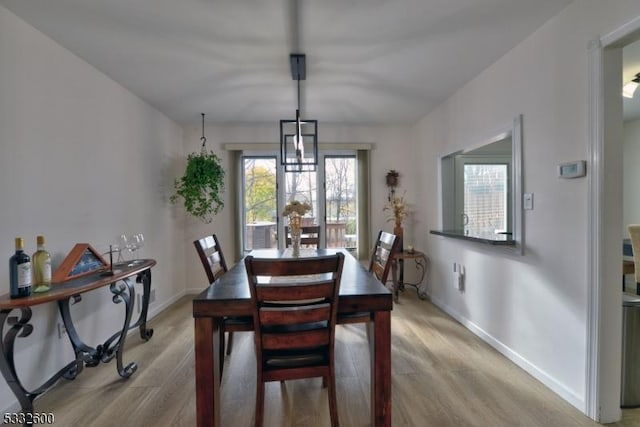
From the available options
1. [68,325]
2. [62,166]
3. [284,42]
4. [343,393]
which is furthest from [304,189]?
[68,325]

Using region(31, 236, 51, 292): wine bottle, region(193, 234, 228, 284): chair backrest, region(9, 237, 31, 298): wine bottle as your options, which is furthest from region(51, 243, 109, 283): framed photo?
region(193, 234, 228, 284): chair backrest

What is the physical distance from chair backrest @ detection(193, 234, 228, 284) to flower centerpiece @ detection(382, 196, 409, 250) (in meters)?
2.48

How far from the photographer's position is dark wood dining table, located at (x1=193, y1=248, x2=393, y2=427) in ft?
4.75

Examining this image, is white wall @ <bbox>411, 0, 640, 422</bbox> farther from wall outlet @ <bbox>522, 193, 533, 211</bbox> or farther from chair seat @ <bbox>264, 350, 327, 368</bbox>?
chair seat @ <bbox>264, 350, 327, 368</bbox>

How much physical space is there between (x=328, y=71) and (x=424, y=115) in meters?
1.88

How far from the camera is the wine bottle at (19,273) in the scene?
159 centimetres

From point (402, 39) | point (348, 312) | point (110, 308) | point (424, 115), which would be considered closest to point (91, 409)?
point (110, 308)

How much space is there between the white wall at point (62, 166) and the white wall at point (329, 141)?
0.85m

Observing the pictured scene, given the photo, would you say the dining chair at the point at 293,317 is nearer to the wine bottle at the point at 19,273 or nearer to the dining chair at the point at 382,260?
the dining chair at the point at 382,260

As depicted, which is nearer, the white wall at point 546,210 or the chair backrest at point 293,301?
the chair backrest at point 293,301

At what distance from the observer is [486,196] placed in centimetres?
455

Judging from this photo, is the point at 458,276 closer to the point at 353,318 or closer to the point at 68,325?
the point at 353,318

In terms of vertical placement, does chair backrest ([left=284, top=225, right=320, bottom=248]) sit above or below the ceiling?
below

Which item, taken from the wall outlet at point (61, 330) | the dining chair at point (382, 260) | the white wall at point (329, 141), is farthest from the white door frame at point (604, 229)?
the wall outlet at point (61, 330)
